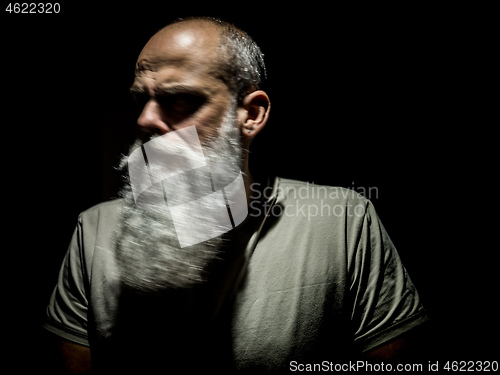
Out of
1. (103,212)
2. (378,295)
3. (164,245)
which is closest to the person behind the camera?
(164,245)

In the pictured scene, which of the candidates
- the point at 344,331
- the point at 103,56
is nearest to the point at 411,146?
the point at 344,331

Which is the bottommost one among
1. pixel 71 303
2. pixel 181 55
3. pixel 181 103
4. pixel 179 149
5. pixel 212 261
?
pixel 71 303

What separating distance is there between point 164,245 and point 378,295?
0.55 meters

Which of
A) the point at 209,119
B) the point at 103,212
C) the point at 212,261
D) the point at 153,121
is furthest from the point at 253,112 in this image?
the point at 103,212

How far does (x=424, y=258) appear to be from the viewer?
1.17m

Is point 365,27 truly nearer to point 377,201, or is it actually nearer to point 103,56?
point 377,201

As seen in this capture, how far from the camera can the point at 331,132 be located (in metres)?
1.20

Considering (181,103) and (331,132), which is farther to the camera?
(331,132)

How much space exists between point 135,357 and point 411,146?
999mm

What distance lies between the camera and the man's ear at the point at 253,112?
91cm

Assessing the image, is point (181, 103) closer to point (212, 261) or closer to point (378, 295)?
point (212, 261)

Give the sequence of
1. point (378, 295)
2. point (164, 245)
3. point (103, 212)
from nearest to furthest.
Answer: point (164, 245), point (378, 295), point (103, 212)

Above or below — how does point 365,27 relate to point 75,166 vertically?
above

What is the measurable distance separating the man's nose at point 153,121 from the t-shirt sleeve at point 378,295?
58 centimetres
